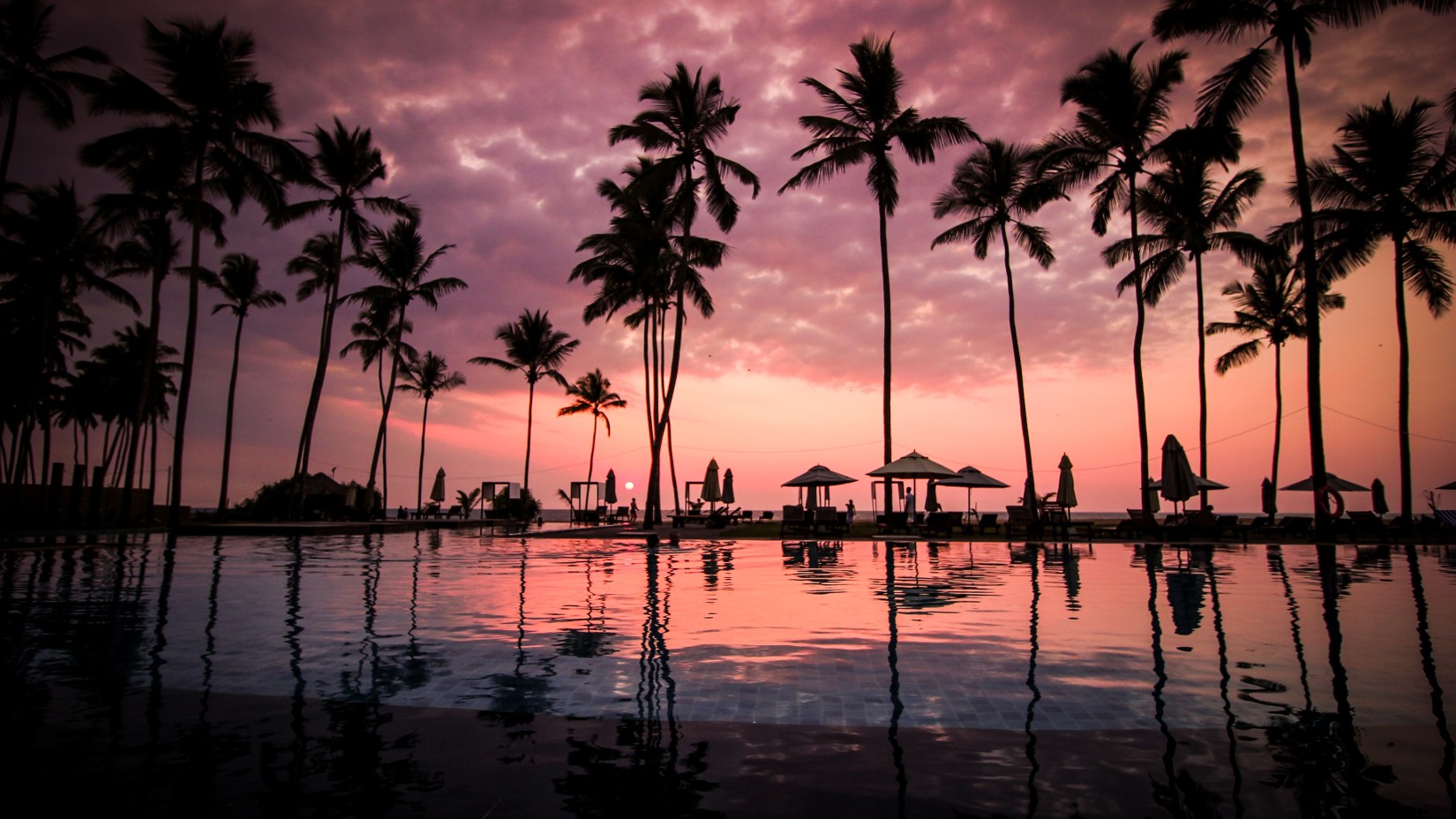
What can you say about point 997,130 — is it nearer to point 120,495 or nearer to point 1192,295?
point 1192,295

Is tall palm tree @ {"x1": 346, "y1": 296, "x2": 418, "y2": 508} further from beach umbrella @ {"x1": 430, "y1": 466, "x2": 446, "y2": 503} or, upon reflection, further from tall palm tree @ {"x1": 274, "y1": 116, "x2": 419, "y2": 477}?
tall palm tree @ {"x1": 274, "y1": 116, "x2": 419, "y2": 477}

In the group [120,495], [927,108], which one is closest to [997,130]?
[927,108]

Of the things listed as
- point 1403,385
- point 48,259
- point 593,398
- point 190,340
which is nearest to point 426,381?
point 593,398

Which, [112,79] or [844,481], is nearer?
[112,79]

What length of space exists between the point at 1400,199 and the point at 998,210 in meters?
12.5

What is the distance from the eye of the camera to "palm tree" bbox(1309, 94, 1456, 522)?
23.5 metres

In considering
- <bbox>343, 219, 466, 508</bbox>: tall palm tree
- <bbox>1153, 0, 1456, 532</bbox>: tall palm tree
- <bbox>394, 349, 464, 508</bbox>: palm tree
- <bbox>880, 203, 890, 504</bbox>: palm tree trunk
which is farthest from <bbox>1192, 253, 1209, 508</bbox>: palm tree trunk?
<bbox>394, 349, 464, 508</bbox>: palm tree

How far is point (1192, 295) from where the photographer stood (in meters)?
30.4

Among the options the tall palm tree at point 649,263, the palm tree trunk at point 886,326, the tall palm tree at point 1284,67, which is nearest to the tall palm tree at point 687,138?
the tall palm tree at point 649,263

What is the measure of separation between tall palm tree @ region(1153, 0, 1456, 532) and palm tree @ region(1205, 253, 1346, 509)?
60.6 feet

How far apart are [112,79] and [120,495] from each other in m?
26.8

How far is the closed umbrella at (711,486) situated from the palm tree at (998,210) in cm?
1350

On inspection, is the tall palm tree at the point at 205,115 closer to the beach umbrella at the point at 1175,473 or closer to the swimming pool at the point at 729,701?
the swimming pool at the point at 729,701

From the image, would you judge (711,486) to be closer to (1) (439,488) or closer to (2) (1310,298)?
(1) (439,488)
